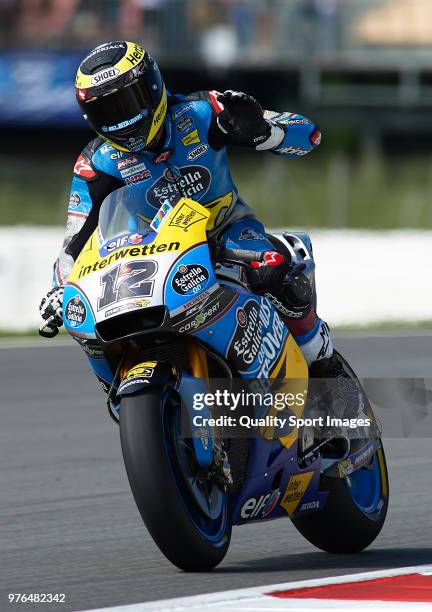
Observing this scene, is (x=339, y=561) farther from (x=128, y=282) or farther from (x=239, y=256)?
(x=128, y=282)

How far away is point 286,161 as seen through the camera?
24.4 m

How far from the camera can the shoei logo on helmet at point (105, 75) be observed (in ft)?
14.7

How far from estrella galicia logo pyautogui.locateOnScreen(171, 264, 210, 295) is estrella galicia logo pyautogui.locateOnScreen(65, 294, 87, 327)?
0.32 m

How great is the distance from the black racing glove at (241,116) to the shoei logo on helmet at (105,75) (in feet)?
1.22

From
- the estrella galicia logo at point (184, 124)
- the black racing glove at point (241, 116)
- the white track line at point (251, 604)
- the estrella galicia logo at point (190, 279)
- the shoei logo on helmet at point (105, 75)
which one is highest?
the shoei logo on helmet at point (105, 75)

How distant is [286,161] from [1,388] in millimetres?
15566

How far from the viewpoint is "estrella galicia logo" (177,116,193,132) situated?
4727mm

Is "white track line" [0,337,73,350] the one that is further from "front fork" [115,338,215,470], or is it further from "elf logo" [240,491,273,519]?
"front fork" [115,338,215,470]

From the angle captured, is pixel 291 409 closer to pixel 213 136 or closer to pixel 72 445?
pixel 213 136

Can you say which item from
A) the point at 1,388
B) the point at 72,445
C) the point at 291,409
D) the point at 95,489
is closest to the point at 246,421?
the point at 291,409

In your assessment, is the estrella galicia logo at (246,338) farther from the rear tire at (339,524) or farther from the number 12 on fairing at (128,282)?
the rear tire at (339,524)

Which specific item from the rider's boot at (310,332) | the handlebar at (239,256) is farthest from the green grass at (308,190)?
the handlebar at (239,256)

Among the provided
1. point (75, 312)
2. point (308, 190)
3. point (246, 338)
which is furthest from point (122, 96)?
point (308, 190)

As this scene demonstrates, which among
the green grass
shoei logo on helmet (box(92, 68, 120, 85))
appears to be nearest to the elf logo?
shoei logo on helmet (box(92, 68, 120, 85))
